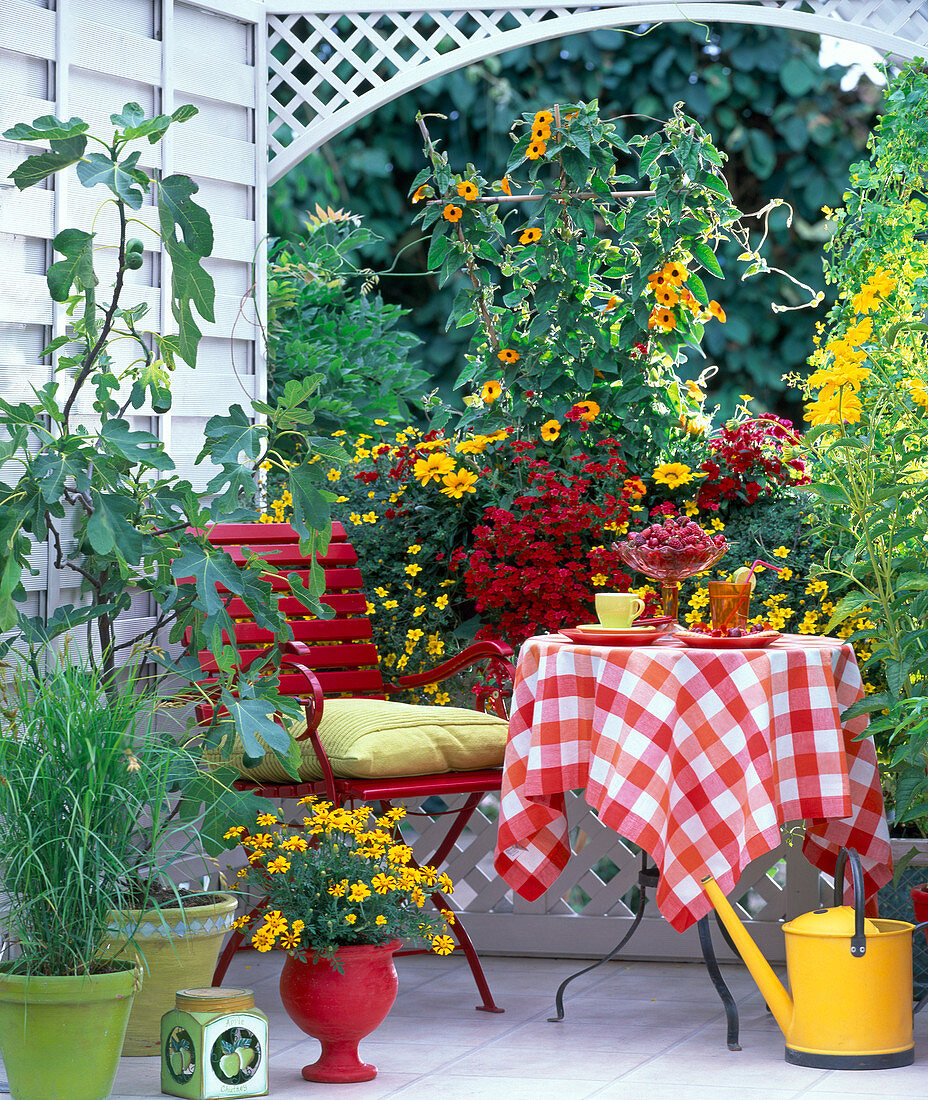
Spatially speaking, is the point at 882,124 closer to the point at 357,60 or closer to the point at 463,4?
the point at 463,4

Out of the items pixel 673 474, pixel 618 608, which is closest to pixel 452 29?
pixel 673 474

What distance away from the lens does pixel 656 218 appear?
4199 mm

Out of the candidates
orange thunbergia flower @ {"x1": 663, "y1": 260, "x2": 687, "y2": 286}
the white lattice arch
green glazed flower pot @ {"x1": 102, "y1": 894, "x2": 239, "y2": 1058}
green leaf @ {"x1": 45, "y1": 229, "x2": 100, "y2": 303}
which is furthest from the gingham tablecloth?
the white lattice arch

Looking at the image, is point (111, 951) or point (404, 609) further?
point (404, 609)

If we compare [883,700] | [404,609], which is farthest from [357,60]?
[883,700]

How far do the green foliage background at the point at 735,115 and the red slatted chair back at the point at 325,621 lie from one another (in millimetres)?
2353

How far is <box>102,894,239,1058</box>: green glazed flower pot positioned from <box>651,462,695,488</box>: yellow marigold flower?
1.61m

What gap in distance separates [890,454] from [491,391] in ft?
4.06

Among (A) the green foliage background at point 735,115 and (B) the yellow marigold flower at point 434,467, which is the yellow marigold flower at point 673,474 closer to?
(B) the yellow marigold flower at point 434,467

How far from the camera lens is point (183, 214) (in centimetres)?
279

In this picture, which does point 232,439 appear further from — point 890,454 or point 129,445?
point 890,454

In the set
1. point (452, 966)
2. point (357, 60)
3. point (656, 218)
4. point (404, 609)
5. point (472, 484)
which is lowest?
point (452, 966)

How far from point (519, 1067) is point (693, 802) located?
0.60 meters

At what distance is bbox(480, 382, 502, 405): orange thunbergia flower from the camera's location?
425cm
